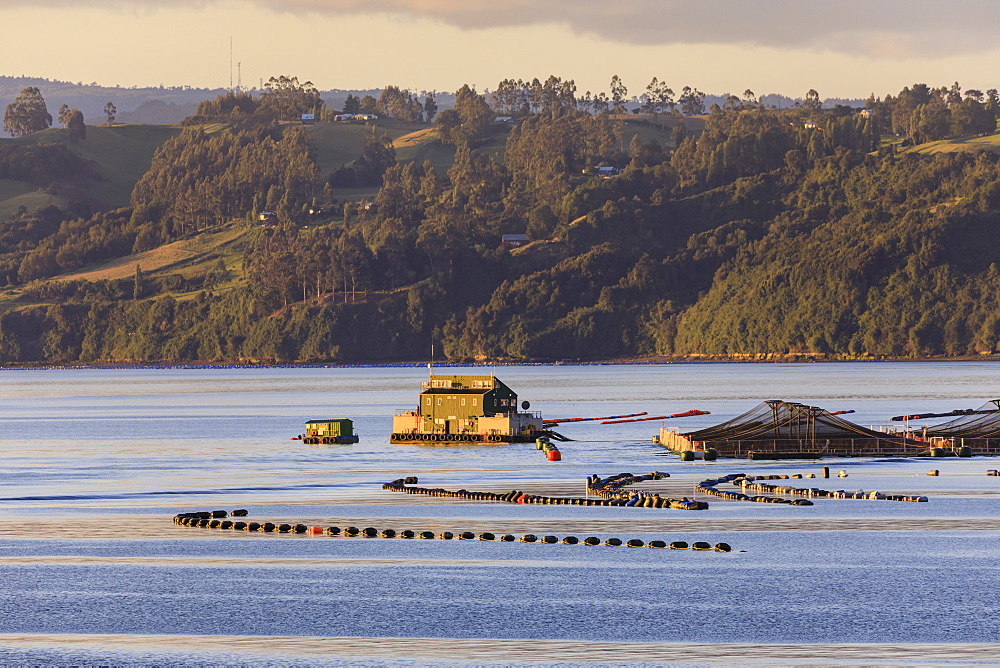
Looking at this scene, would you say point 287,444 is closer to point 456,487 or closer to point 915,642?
point 456,487

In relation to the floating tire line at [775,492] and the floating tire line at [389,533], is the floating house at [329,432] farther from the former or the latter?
the floating tire line at [389,533]

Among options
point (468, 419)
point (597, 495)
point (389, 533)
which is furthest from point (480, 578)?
point (468, 419)

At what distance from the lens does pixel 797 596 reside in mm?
56562

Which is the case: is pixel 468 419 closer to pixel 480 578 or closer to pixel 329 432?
pixel 329 432

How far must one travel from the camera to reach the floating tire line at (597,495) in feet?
284

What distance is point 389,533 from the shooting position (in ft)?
245

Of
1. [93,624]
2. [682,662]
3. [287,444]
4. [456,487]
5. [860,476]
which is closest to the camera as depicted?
[682,662]

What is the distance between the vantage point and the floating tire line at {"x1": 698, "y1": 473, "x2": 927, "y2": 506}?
88.1m

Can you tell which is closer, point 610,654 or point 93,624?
point 610,654

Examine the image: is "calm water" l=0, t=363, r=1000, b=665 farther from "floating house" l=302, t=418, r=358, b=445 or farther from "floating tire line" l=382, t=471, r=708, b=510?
"floating house" l=302, t=418, r=358, b=445

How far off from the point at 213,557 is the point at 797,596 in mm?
27463

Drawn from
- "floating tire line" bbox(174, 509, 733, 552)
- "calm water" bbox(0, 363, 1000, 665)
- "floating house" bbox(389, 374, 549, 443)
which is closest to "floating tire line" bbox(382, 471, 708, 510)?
"calm water" bbox(0, 363, 1000, 665)

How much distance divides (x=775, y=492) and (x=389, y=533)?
1177 inches

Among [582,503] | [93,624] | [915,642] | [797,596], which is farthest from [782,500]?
[93,624]
